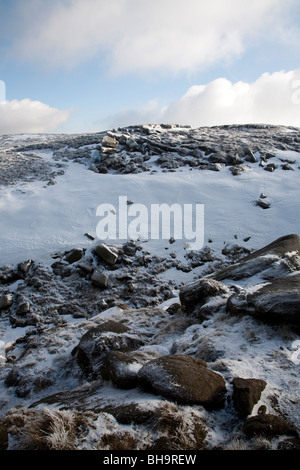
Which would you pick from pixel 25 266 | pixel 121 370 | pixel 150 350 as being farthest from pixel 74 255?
pixel 121 370

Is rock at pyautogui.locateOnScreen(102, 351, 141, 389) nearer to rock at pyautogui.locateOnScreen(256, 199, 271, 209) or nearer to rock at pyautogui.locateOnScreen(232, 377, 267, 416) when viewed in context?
rock at pyautogui.locateOnScreen(232, 377, 267, 416)

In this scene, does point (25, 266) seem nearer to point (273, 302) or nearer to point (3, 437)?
point (3, 437)

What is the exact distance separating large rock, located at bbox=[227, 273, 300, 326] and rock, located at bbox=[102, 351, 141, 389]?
3.05m

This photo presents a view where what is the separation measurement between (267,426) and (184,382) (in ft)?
4.06

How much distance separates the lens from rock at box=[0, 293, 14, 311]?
10627mm

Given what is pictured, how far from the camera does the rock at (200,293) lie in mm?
8469

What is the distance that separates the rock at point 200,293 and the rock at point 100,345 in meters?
1.99

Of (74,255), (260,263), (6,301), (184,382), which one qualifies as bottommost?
(6,301)

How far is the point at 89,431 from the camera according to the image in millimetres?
3479

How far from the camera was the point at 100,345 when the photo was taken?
6625mm

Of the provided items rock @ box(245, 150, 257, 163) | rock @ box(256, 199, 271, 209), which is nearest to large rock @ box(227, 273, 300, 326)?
rock @ box(256, 199, 271, 209)

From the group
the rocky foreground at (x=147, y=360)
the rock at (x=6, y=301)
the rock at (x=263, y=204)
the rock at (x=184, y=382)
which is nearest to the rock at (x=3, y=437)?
the rocky foreground at (x=147, y=360)

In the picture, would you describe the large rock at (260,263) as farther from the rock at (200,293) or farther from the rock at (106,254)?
the rock at (106,254)
